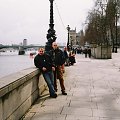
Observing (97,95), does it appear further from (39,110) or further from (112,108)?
(39,110)

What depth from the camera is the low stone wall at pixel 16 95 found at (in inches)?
236

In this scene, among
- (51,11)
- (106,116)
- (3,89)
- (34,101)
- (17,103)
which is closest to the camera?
(3,89)

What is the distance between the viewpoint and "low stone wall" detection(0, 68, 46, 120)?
236 inches

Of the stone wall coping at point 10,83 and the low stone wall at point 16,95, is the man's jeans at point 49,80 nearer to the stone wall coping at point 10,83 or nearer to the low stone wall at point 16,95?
the low stone wall at point 16,95

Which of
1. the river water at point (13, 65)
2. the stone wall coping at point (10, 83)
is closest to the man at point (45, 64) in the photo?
the stone wall coping at point (10, 83)

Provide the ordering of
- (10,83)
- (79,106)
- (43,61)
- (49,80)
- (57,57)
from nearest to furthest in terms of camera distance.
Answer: (10,83) → (79,106) → (43,61) → (49,80) → (57,57)

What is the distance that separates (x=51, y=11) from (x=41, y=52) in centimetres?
532

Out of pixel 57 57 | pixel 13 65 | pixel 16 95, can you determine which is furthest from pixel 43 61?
pixel 13 65

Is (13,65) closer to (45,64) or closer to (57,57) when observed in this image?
(57,57)

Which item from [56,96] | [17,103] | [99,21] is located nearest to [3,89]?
[17,103]

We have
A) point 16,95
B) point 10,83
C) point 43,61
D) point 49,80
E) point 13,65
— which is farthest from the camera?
point 13,65

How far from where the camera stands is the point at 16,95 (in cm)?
697

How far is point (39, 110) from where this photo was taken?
8.20 metres

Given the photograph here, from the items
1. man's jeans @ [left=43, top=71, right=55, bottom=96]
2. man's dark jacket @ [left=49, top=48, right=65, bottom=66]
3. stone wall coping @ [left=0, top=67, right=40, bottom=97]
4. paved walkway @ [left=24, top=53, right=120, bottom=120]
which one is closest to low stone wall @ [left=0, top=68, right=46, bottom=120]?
stone wall coping @ [left=0, top=67, right=40, bottom=97]
